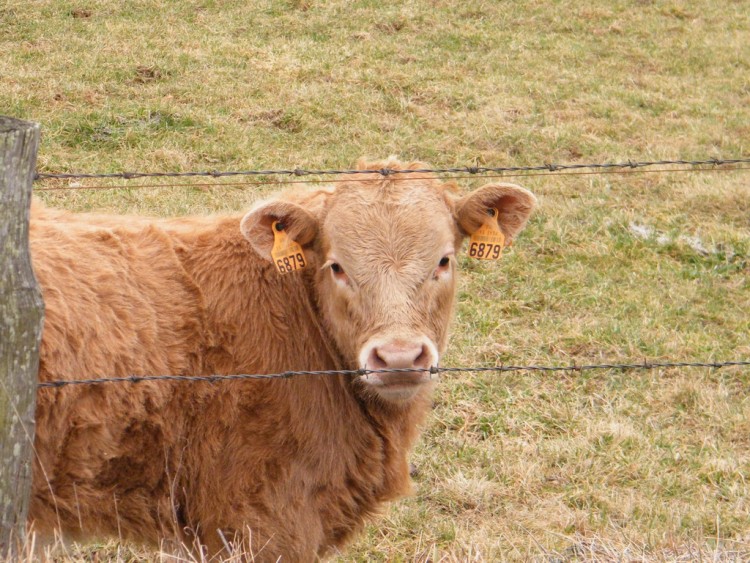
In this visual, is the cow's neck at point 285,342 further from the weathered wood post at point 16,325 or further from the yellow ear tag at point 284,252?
the weathered wood post at point 16,325

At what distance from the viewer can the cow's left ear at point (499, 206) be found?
191 inches

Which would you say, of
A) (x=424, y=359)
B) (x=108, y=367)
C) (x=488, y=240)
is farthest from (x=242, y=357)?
(x=488, y=240)

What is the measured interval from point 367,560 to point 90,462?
1.92 meters

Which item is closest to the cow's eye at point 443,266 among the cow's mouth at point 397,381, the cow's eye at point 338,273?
the cow's eye at point 338,273

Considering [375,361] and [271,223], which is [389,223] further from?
[375,361]

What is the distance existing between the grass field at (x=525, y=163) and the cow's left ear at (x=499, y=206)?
166cm

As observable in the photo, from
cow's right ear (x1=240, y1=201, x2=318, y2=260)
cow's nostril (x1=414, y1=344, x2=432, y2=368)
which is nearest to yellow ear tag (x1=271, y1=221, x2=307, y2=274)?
cow's right ear (x1=240, y1=201, x2=318, y2=260)

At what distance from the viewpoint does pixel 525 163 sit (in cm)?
1167

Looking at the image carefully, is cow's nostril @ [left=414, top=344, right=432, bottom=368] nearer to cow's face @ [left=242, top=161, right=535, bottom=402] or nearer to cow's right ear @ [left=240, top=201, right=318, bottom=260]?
cow's face @ [left=242, top=161, right=535, bottom=402]

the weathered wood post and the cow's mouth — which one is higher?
the weathered wood post

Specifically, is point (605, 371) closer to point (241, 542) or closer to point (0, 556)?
point (241, 542)

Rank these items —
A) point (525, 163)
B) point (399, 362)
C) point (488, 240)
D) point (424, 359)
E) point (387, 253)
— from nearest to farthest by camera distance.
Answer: point (399, 362) → point (424, 359) → point (387, 253) → point (488, 240) → point (525, 163)

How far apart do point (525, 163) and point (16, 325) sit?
361 inches

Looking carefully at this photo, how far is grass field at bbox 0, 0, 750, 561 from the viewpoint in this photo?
604cm
